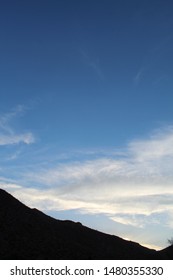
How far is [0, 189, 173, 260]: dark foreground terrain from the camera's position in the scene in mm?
53656

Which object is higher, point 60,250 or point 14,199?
point 14,199

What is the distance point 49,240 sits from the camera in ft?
192

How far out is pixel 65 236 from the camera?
64125 millimetres

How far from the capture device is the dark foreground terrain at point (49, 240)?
53.7 metres

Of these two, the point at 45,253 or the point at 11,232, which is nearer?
the point at 45,253
